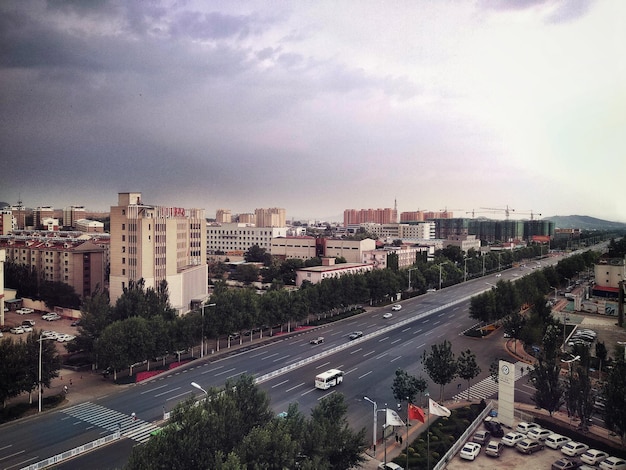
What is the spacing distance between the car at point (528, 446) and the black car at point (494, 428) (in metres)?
0.90

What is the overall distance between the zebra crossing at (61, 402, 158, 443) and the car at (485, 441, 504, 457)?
36.3 feet

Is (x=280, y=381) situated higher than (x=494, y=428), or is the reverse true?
(x=494, y=428)

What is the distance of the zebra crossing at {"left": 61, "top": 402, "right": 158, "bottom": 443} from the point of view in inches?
595

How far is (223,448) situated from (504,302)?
82.3 ft

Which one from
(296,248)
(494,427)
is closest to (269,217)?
(296,248)

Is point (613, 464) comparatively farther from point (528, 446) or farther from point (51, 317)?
point (51, 317)

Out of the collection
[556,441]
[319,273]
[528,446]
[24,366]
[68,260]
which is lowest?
[556,441]

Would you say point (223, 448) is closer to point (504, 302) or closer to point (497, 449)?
point (497, 449)

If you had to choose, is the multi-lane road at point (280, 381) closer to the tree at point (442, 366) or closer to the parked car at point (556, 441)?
the tree at point (442, 366)

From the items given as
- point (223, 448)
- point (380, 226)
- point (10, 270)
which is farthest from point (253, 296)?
point (380, 226)

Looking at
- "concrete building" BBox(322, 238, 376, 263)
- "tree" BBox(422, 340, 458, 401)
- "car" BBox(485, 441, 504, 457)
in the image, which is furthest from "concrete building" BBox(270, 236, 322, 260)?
"car" BBox(485, 441, 504, 457)

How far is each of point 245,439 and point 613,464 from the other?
10.7 metres

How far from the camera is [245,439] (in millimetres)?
10219

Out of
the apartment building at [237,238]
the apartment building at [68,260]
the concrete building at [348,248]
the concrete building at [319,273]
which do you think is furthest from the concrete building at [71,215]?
the concrete building at [319,273]
